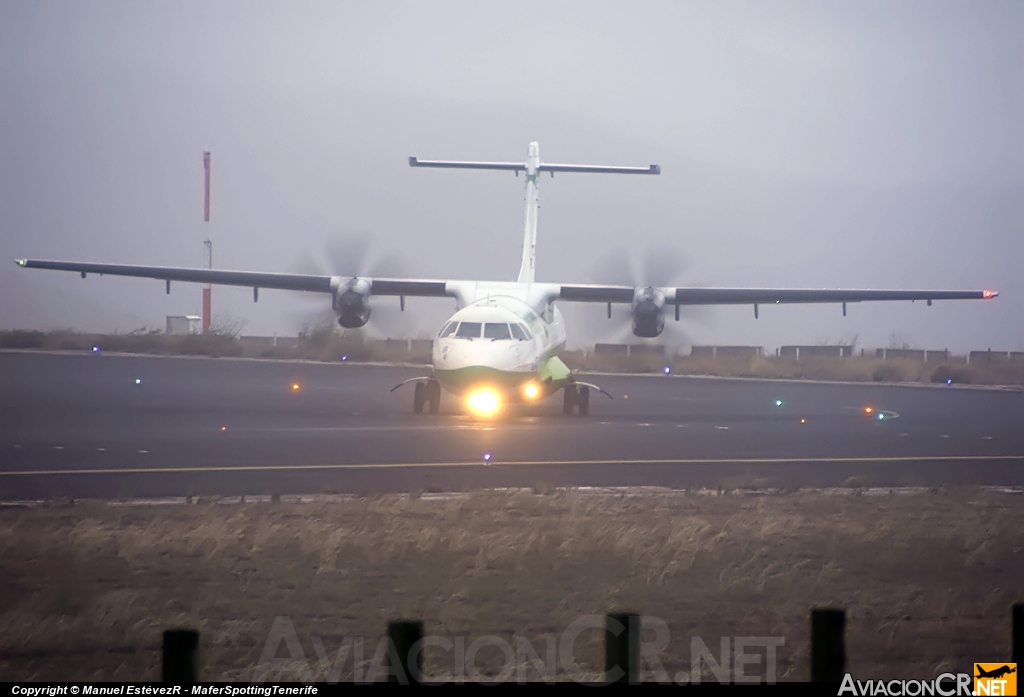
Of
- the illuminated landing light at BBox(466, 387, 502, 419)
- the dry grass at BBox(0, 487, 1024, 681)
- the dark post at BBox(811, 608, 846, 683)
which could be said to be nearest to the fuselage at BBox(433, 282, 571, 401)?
the illuminated landing light at BBox(466, 387, 502, 419)

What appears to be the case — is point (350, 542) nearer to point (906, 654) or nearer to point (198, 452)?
point (906, 654)

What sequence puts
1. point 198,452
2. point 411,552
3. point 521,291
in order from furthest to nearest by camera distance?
point 521,291 → point 198,452 → point 411,552

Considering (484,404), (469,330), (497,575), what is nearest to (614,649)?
(497,575)

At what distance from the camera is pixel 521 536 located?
1147cm

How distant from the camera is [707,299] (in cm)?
3334

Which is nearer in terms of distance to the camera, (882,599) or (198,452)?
(882,599)

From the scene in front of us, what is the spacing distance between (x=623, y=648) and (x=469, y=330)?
23.2 metres

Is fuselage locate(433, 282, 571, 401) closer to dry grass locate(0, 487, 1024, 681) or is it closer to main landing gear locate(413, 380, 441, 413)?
main landing gear locate(413, 380, 441, 413)

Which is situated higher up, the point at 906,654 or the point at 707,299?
the point at 707,299

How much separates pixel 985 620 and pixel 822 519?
4.35m

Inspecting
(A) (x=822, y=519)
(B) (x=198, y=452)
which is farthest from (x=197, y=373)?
(A) (x=822, y=519)

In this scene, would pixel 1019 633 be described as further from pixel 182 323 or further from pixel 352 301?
pixel 182 323

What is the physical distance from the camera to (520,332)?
2739cm

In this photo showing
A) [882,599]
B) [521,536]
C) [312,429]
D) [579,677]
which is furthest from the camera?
[312,429]
